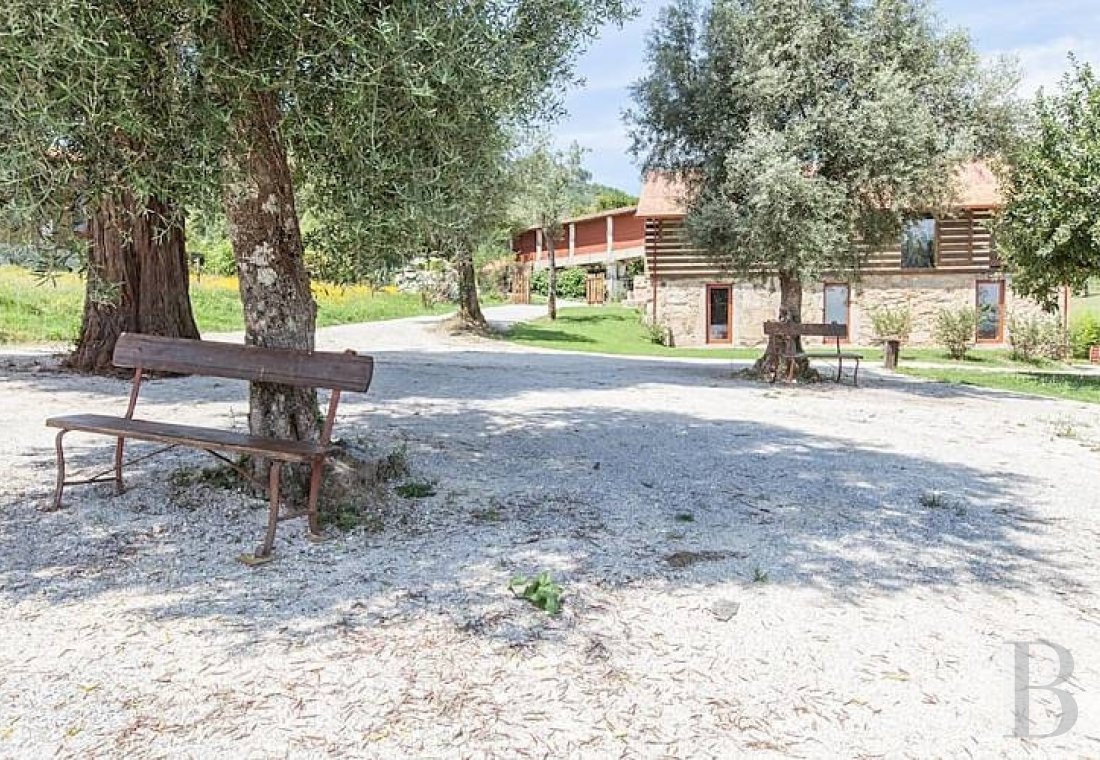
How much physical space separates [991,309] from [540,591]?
2737 cm

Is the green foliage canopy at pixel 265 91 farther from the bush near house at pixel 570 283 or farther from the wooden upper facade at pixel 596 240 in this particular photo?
the bush near house at pixel 570 283

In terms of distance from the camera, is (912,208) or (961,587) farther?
(912,208)

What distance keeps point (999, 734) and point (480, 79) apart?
12.6 ft

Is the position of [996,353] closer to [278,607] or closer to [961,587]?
[961,587]

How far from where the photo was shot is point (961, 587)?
4.43 m

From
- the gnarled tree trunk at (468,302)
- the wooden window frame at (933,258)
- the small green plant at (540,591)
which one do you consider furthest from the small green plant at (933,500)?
the wooden window frame at (933,258)

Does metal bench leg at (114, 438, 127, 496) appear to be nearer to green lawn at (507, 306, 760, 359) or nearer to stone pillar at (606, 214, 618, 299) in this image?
green lawn at (507, 306, 760, 359)

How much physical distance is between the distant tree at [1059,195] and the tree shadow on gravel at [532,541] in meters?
11.6

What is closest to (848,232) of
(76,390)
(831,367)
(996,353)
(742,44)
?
(742,44)

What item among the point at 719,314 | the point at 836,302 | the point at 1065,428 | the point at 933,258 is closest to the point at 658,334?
the point at 719,314

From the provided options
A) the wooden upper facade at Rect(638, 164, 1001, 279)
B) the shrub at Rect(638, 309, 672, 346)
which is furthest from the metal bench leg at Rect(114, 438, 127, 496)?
the shrub at Rect(638, 309, 672, 346)

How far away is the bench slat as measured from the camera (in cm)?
462

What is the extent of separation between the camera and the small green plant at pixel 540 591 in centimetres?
395

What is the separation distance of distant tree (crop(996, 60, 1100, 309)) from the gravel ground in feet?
34.7
